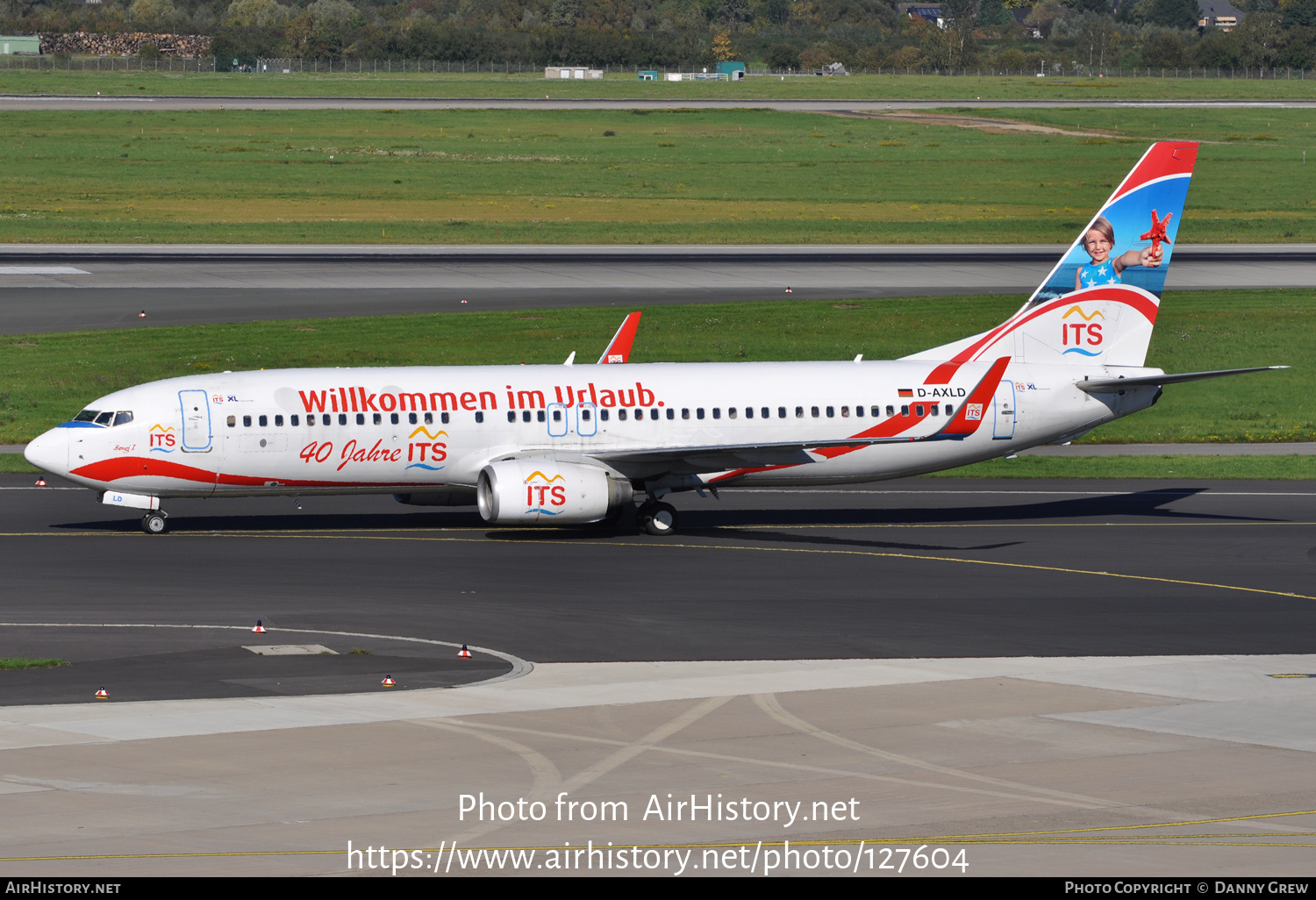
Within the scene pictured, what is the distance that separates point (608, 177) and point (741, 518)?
9678cm

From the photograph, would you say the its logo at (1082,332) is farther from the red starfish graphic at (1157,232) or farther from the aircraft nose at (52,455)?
the aircraft nose at (52,455)

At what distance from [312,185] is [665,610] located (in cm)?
10299

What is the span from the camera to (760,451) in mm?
44438

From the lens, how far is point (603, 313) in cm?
7875

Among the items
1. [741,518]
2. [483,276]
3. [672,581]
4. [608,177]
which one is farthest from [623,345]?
[608,177]

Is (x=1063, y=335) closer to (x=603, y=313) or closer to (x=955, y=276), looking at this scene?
(x=603, y=313)

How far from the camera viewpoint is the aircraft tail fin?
158ft

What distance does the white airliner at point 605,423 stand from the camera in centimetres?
4362

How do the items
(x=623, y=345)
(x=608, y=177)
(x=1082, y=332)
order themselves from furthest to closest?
(x=608, y=177), (x=623, y=345), (x=1082, y=332)

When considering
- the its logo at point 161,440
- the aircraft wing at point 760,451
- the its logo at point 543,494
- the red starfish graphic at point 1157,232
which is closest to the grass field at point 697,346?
the red starfish graphic at point 1157,232

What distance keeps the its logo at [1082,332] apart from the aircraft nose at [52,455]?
26390 millimetres

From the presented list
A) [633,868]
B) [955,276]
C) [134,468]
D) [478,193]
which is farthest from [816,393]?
[478,193]

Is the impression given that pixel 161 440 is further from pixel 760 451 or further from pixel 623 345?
pixel 760 451

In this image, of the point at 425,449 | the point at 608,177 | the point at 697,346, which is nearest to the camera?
the point at 425,449
